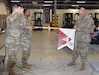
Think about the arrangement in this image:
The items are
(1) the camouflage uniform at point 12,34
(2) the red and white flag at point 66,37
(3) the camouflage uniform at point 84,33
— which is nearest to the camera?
(1) the camouflage uniform at point 12,34

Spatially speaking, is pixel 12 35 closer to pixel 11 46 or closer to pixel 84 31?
pixel 11 46

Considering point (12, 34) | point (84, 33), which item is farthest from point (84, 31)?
point (12, 34)

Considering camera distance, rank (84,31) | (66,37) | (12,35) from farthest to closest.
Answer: (66,37) → (84,31) → (12,35)

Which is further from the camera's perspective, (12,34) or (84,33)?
(84,33)

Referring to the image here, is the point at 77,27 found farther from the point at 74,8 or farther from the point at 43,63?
the point at 74,8

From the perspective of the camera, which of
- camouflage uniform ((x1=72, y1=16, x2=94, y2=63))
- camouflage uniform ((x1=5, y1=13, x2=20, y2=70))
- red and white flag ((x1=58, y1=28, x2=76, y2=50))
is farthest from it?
red and white flag ((x1=58, y1=28, x2=76, y2=50))

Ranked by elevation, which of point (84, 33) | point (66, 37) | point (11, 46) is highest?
point (84, 33)

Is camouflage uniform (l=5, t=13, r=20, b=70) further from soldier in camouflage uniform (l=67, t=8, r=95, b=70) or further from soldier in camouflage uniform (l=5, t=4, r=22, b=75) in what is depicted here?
soldier in camouflage uniform (l=67, t=8, r=95, b=70)

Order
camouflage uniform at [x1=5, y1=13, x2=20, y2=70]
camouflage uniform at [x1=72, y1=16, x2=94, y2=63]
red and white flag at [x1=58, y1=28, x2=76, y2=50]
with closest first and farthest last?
camouflage uniform at [x1=5, y1=13, x2=20, y2=70] < camouflage uniform at [x1=72, y1=16, x2=94, y2=63] < red and white flag at [x1=58, y1=28, x2=76, y2=50]

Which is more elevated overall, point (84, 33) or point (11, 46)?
point (84, 33)

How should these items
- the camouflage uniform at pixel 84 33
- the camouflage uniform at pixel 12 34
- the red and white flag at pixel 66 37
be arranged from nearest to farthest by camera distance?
the camouflage uniform at pixel 12 34, the camouflage uniform at pixel 84 33, the red and white flag at pixel 66 37

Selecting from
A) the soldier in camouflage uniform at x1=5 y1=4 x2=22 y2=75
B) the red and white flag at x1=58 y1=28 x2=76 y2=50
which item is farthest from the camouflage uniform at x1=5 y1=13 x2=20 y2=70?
the red and white flag at x1=58 y1=28 x2=76 y2=50

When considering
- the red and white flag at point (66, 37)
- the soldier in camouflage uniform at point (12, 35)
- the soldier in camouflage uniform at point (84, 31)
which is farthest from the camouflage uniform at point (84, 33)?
the soldier in camouflage uniform at point (12, 35)

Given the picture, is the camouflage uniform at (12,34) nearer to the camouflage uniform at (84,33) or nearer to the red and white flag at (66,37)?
the red and white flag at (66,37)
